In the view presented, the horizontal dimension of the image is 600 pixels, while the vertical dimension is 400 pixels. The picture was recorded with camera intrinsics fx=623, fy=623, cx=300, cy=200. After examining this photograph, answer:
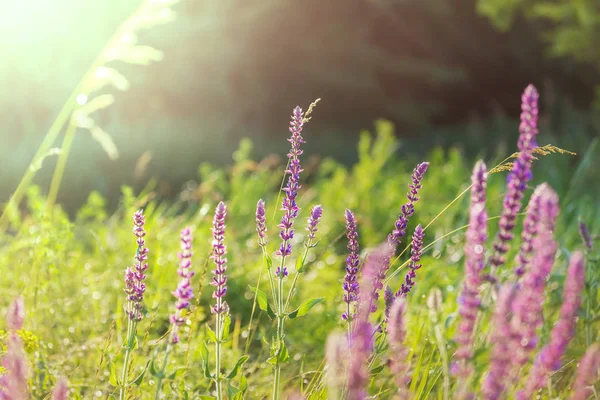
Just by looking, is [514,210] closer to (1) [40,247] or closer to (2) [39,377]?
(2) [39,377]

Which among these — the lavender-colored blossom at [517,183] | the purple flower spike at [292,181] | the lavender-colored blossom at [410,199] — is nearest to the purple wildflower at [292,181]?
the purple flower spike at [292,181]

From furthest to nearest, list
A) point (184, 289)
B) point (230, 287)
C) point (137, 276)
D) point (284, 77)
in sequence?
1. point (284, 77)
2. point (230, 287)
3. point (137, 276)
4. point (184, 289)

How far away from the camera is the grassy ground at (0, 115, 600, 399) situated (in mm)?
2160

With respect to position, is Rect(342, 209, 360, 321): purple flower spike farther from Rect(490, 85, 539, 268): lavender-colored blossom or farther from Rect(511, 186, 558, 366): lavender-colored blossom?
Rect(511, 186, 558, 366): lavender-colored blossom

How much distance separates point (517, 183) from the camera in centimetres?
126

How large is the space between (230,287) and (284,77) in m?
6.81

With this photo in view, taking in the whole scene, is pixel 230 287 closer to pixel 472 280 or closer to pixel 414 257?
pixel 414 257

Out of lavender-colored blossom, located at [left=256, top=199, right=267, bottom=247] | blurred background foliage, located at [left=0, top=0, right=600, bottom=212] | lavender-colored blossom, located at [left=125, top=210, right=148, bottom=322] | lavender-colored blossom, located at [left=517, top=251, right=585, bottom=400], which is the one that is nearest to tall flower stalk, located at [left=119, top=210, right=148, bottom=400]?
lavender-colored blossom, located at [left=125, top=210, right=148, bottom=322]

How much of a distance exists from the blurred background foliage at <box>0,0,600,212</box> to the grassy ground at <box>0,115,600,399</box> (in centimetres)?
223

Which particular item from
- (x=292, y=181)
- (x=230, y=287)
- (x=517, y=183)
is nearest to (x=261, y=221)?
(x=292, y=181)

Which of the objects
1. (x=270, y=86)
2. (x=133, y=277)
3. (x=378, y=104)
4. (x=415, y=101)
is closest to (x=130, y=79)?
(x=270, y=86)

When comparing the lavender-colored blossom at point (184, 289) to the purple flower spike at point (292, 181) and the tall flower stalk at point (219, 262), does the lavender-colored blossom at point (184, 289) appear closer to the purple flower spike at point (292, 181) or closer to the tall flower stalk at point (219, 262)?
the tall flower stalk at point (219, 262)

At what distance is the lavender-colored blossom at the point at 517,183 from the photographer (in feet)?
4.01

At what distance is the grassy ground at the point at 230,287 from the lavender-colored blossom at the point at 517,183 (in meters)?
0.20
